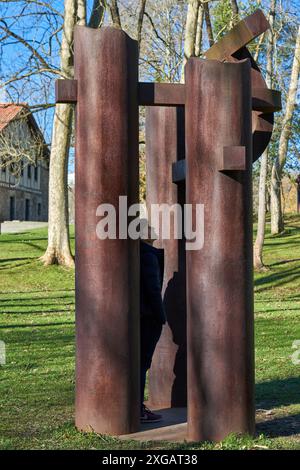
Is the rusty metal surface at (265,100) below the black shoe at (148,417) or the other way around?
the other way around

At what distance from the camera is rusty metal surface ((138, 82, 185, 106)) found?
5.80 meters

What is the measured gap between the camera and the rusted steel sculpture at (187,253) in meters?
5.55

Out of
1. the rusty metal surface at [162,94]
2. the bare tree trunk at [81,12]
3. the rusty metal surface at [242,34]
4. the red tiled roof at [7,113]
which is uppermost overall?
the bare tree trunk at [81,12]

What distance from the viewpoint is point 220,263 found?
5.57 meters

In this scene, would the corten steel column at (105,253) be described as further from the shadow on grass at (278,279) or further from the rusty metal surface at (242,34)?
the shadow on grass at (278,279)

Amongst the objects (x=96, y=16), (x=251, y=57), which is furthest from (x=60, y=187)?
(x=251, y=57)

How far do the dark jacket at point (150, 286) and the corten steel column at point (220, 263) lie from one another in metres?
0.48

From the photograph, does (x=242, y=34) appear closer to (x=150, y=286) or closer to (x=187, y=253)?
(x=187, y=253)

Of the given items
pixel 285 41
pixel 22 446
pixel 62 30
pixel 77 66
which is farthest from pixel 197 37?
pixel 22 446

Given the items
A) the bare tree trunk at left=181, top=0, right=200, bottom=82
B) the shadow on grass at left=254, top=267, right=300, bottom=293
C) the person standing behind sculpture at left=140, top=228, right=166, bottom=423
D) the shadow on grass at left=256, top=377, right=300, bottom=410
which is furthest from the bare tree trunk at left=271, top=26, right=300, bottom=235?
the person standing behind sculpture at left=140, top=228, right=166, bottom=423

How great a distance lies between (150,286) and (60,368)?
10.9 feet

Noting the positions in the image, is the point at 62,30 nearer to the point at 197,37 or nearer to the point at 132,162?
the point at 197,37

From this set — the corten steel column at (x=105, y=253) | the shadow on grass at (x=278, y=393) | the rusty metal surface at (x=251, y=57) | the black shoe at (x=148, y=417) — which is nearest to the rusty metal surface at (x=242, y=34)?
the rusty metal surface at (x=251, y=57)

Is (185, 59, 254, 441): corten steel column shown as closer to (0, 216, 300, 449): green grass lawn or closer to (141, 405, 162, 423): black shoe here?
(0, 216, 300, 449): green grass lawn
